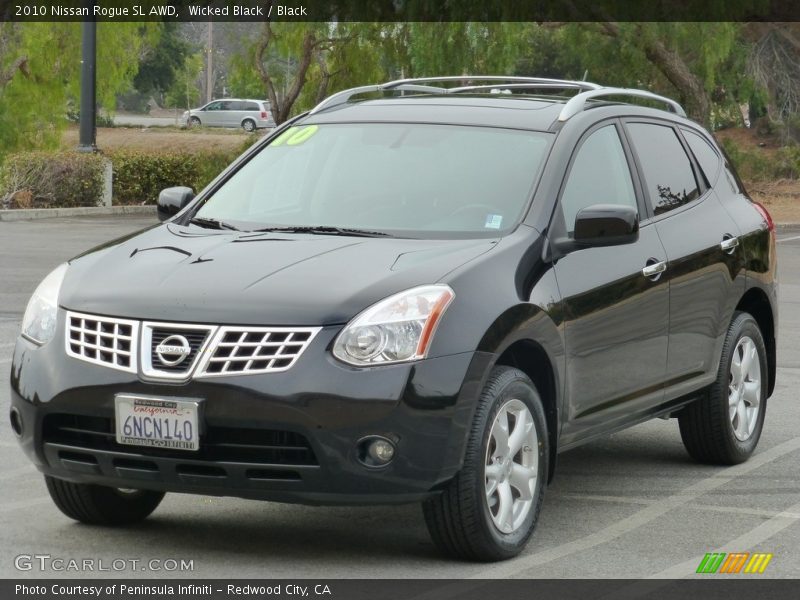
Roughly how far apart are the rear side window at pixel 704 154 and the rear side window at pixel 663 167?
162mm

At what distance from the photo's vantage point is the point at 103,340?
220 inches

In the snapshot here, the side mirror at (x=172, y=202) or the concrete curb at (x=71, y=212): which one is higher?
the side mirror at (x=172, y=202)

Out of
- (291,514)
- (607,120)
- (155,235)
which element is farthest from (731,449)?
(155,235)

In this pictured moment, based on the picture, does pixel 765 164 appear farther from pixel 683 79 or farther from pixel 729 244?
pixel 729 244

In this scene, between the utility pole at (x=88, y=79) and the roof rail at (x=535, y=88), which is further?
the utility pole at (x=88, y=79)

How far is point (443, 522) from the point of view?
18.5ft

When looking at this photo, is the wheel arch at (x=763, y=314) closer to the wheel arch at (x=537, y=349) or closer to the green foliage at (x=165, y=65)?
the wheel arch at (x=537, y=349)

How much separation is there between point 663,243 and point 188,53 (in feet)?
336

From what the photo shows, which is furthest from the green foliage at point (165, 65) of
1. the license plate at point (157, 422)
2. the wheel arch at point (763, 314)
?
the license plate at point (157, 422)

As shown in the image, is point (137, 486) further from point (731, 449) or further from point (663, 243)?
point (731, 449)

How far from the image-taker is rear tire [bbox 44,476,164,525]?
620 centimetres

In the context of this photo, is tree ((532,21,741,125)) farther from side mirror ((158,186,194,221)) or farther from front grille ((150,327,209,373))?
front grille ((150,327,209,373))

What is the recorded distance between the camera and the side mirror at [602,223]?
6.30m

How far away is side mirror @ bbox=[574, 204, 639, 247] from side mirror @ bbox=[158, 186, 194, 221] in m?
1.82
